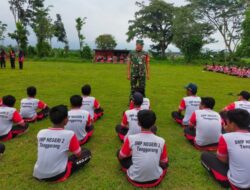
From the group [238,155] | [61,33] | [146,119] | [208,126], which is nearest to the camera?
[238,155]

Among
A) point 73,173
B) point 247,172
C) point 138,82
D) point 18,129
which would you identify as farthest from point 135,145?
point 138,82

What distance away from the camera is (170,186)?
400 cm

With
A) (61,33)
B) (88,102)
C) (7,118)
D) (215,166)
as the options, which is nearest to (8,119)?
(7,118)

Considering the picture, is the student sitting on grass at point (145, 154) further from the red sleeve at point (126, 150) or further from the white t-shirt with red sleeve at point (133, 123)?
the white t-shirt with red sleeve at point (133, 123)

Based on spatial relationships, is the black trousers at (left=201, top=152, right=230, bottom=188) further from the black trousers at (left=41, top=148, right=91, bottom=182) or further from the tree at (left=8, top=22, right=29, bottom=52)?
the tree at (left=8, top=22, right=29, bottom=52)

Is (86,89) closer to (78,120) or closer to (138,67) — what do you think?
(78,120)

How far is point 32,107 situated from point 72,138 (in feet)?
11.3

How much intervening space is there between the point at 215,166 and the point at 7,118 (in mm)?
4219

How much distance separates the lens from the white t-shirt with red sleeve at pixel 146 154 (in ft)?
12.2

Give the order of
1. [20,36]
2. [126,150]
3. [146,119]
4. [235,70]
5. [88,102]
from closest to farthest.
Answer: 1. [146,119]
2. [126,150]
3. [88,102]
4. [235,70]
5. [20,36]

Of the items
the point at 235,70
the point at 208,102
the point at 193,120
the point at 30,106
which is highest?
the point at 208,102

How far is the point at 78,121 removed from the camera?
17.5 ft

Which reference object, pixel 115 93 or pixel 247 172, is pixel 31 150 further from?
pixel 115 93

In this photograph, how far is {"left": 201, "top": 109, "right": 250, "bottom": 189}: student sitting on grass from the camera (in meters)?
3.53
